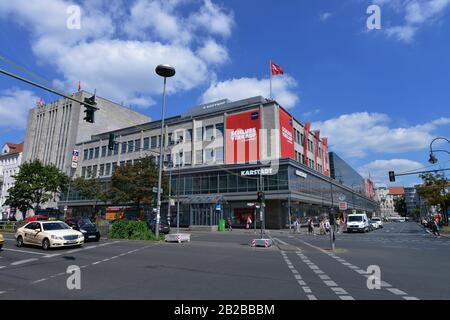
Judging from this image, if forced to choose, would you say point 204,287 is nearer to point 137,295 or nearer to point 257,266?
point 137,295

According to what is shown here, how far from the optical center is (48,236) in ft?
55.9

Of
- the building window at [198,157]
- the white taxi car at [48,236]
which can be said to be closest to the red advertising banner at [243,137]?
the building window at [198,157]

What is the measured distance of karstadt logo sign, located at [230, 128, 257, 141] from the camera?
47688 millimetres

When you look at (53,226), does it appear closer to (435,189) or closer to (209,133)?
(209,133)

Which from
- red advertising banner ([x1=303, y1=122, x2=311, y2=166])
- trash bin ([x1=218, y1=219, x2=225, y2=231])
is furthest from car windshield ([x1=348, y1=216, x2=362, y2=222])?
red advertising banner ([x1=303, y1=122, x2=311, y2=166])

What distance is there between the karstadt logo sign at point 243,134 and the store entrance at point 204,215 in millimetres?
10530

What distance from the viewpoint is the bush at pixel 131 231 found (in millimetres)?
23828

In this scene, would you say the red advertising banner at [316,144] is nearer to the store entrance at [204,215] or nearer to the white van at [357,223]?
the white van at [357,223]

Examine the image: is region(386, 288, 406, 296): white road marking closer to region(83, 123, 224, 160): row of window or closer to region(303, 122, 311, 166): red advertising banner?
region(83, 123, 224, 160): row of window

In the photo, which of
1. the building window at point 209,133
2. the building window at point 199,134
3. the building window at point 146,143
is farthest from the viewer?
the building window at point 146,143

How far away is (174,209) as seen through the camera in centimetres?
5103

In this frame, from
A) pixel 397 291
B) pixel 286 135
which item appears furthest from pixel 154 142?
pixel 397 291

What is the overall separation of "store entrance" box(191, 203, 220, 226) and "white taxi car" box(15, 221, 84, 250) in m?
28.8
